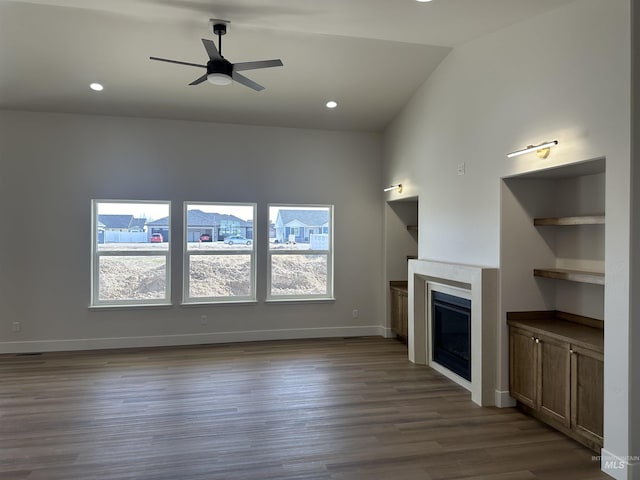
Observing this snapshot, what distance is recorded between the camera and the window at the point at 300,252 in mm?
6621

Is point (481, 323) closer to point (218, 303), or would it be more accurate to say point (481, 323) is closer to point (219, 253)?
point (218, 303)

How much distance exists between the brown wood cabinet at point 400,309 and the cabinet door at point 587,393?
289cm

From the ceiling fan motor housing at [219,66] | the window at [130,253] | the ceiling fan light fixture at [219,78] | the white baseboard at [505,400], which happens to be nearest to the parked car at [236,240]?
the window at [130,253]

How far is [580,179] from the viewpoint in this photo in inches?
150

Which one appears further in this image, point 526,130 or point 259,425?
point 526,130

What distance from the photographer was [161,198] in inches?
241

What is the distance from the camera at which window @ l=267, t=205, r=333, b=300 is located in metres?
6.62

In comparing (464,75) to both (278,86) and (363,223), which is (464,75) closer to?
(278,86)

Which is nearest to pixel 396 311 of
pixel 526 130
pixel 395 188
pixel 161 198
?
pixel 395 188

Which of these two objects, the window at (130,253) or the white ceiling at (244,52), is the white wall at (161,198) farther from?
the white ceiling at (244,52)

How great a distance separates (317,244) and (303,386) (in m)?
2.73

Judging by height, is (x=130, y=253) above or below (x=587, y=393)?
above

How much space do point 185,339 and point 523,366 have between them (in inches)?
175

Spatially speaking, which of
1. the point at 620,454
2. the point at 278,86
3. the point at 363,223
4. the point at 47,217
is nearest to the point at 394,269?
the point at 363,223
